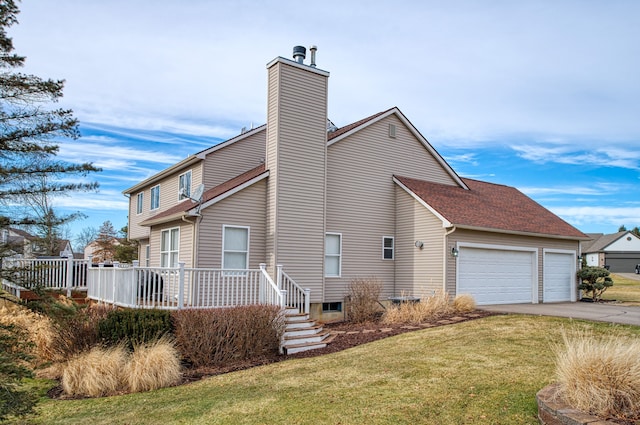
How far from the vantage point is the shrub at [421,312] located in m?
13.3

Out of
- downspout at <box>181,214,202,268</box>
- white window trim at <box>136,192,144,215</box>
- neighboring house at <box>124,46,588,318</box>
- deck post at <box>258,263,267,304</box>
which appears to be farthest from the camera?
white window trim at <box>136,192,144,215</box>

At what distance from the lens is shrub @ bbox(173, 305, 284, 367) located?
10117 mm

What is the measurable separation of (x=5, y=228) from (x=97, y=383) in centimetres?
354

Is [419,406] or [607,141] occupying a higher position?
[607,141]

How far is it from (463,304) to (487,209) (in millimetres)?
5267

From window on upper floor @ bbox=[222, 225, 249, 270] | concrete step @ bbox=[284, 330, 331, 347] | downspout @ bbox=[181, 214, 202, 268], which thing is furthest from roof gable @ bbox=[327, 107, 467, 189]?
concrete step @ bbox=[284, 330, 331, 347]

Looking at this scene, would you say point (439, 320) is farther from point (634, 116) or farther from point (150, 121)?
point (150, 121)

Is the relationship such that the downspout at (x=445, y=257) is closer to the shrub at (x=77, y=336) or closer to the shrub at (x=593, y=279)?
the shrub at (x=593, y=279)

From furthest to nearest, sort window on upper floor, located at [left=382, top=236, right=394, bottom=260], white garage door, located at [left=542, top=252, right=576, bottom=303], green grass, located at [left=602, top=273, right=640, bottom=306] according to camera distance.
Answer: green grass, located at [left=602, top=273, right=640, bottom=306], white garage door, located at [left=542, top=252, right=576, bottom=303], window on upper floor, located at [left=382, top=236, right=394, bottom=260]

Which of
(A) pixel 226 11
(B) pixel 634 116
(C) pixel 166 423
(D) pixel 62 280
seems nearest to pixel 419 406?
(C) pixel 166 423

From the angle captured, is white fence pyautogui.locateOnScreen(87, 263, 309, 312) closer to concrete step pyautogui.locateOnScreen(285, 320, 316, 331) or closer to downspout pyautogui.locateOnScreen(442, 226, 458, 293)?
concrete step pyautogui.locateOnScreen(285, 320, 316, 331)

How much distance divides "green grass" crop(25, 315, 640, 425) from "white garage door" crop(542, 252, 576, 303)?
8.28m

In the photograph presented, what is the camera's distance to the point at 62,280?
15.6 meters

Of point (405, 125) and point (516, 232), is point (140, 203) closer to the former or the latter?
point (405, 125)
